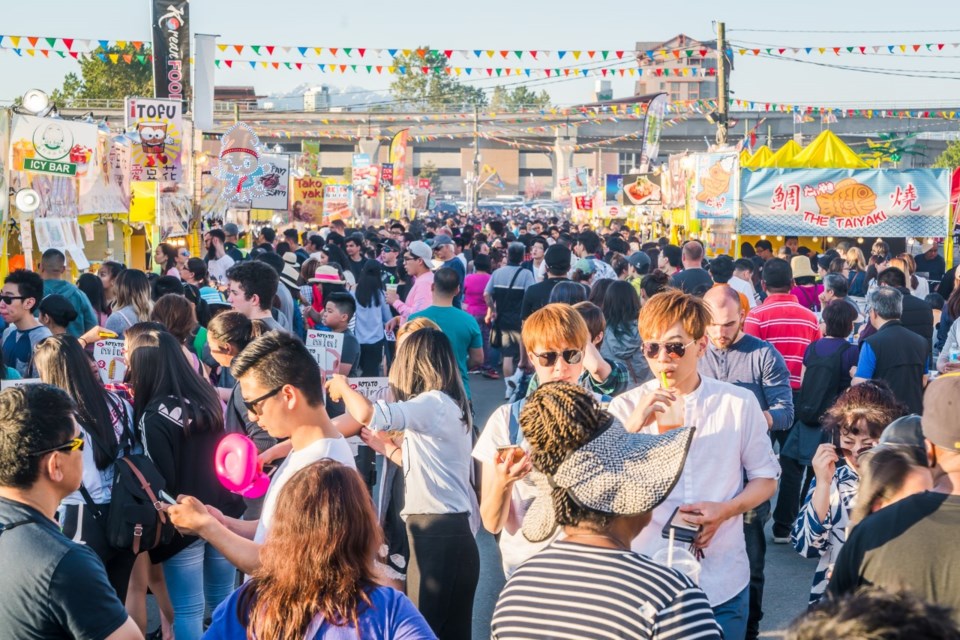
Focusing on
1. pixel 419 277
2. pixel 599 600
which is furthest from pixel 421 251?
pixel 599 600

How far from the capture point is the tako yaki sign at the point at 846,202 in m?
17.5

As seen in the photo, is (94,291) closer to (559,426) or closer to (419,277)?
(419,277)

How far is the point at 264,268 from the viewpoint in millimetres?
7094

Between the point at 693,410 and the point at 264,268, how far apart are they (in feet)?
12.6

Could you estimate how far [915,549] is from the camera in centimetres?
275

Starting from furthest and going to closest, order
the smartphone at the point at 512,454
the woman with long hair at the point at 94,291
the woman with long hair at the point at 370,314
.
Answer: the woman with long hair at the point at 370,314
the woman with long hair at the point at 94,291
the smartphone at the point at 512,454

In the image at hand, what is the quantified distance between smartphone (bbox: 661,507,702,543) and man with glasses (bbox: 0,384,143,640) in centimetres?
175

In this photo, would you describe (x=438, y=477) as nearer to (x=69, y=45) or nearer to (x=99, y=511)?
(x=99, y=511)

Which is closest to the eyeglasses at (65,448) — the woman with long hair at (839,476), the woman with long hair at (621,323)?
the woman with long hair at (839,476)

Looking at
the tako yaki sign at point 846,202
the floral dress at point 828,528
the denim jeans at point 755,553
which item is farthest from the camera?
the tako yaki sign at point 846,202

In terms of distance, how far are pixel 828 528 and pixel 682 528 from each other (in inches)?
43.5

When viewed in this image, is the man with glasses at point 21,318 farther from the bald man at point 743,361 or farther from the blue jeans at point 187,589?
the bald man at point 743,361

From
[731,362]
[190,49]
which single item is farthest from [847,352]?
[190,49]

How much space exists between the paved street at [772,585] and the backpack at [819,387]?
3.19 ft
